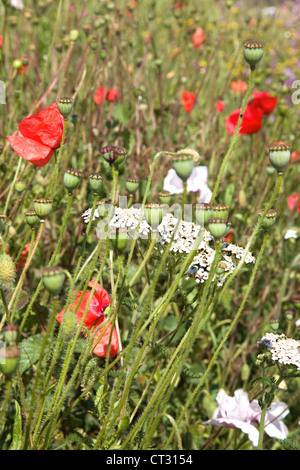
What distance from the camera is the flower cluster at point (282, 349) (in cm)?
89

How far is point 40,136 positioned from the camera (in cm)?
97

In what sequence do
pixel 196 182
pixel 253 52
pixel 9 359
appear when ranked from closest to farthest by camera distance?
pixel 9 359
pixel 253 52
pixel 196 182

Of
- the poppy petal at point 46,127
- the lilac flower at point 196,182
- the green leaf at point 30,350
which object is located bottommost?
the green leaf at point 30,350

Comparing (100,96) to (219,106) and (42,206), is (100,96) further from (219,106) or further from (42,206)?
(42,206)

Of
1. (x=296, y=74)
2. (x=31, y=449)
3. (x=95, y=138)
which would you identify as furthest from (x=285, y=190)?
(x=296, y=74)

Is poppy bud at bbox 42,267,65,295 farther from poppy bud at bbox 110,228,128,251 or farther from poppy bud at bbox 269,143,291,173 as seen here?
poppy bud at bbox 269,143,291,173

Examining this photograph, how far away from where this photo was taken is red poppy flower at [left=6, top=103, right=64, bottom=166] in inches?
38.0

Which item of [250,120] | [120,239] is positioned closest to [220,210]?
[120,239]

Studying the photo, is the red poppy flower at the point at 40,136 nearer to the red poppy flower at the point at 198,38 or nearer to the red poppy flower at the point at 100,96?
the red poppy flower at the point at 100,96

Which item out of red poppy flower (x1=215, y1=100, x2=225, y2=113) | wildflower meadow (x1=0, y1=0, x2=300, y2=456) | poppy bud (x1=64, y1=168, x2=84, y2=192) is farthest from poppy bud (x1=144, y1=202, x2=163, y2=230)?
red poppy flower (x1=215, y1=100, x2=225, y2=113)

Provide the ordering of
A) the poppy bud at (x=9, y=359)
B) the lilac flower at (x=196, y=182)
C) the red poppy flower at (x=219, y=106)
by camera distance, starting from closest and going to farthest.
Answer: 1. the poppy bud at (x=9, y=359)
2. the lilac flower at (x=196, y=182)
3. the red poppy flower at (x=219, y=106)

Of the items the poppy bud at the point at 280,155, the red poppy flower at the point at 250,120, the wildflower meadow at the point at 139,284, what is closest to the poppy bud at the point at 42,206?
the wildflower meadow at the point at 139,284

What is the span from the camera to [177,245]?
36.0 inches

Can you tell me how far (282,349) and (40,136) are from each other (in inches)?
20.7
